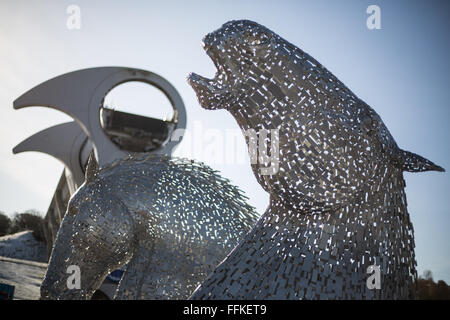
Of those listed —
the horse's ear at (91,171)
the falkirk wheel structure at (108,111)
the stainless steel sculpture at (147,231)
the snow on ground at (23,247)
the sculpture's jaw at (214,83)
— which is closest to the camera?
the sculpture's jaw at (214,83)

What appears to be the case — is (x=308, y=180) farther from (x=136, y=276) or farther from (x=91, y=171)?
(x=91, y=171)

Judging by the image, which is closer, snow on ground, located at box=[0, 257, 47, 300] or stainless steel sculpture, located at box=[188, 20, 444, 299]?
stainless steel sculpture, located at box=[188, 20, 444, 299]

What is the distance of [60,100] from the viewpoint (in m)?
14.6

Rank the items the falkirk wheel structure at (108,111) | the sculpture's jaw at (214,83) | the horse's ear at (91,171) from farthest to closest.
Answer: the falkirk wheel structure at (108,111) → the horse's ear at (91,171) → the sculpture's jaw at (214,83)

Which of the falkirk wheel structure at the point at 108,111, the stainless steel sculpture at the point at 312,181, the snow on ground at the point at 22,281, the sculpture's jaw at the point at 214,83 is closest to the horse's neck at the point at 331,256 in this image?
the stainless steel sculpture at the point at 312,181

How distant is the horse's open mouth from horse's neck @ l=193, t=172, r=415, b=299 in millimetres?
413

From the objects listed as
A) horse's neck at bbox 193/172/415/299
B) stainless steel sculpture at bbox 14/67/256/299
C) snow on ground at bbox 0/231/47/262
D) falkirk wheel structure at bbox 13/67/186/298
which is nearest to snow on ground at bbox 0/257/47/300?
stainless steel sculpture at bbox 14/67/256/299

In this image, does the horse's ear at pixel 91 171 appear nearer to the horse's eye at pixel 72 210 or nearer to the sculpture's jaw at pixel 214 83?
the horse's eye at pixel 72 210

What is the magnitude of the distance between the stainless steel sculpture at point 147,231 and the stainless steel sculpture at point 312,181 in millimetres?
1280

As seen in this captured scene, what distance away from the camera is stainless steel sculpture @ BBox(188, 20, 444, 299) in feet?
4.37

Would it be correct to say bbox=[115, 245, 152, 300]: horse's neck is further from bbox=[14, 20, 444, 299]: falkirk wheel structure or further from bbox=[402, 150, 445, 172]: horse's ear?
bbox=[402, 150, 445, 172]: horse's ear

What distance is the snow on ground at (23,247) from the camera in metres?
18.4
